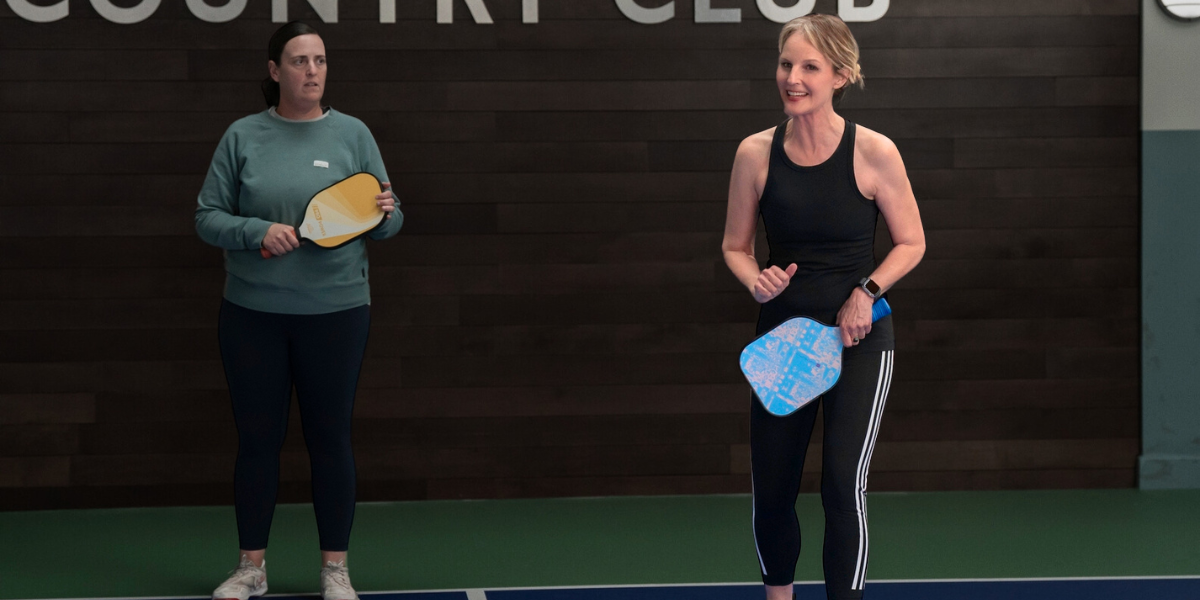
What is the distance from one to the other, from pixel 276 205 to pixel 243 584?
3.46 ft

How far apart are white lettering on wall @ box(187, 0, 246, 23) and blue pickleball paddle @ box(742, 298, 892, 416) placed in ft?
8.69

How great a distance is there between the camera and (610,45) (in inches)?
180

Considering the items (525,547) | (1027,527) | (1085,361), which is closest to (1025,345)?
(1085,361)

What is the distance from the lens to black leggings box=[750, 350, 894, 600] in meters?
2.67

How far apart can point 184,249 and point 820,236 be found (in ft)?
8.98

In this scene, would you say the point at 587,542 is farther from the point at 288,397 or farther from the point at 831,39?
the point at 831,39

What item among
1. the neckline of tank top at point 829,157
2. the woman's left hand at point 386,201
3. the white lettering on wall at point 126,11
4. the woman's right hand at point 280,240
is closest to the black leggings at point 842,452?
the neckline of tank top at point 829,157

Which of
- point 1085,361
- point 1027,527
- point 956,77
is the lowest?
point 1027,527

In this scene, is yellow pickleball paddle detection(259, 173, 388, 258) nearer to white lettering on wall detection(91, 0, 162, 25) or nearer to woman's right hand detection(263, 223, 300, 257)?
woman's right hand detection(263, 223, 300, 257)

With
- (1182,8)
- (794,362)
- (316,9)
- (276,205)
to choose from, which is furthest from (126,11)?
(1182,8)

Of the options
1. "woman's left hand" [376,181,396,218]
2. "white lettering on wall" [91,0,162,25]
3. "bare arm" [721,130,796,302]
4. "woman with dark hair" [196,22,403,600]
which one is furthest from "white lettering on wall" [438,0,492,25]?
"bare arm" [721,130,796,302]

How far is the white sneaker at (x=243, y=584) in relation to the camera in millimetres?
3277

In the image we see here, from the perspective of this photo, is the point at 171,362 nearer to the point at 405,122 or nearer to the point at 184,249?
the point at 184,249

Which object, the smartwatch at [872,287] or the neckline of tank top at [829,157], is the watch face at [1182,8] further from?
the smartwatch at [872,287]
